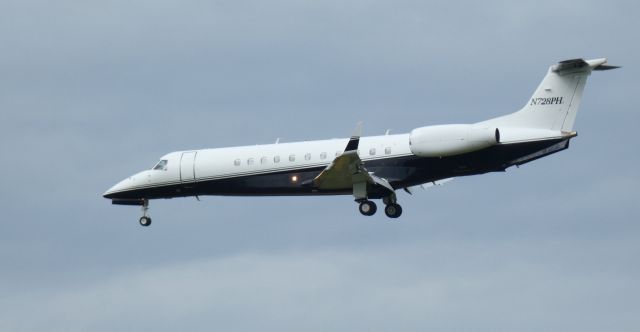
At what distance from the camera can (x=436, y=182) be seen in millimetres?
50781

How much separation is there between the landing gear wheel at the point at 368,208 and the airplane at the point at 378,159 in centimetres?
3

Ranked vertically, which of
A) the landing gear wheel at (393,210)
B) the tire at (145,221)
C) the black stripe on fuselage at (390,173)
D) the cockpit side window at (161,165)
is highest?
the cockpit side window at (161,165)

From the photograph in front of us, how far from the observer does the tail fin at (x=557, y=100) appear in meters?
45.2

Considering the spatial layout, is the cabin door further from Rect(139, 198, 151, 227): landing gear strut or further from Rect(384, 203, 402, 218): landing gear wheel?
Rect(384, 203, 402, 218): landing gear wheel

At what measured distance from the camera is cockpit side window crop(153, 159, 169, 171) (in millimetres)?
51531

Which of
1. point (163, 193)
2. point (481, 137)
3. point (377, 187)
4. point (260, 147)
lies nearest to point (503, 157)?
point (481, 137)

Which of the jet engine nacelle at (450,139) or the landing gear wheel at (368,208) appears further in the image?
the landing gear wheel at (368,208)

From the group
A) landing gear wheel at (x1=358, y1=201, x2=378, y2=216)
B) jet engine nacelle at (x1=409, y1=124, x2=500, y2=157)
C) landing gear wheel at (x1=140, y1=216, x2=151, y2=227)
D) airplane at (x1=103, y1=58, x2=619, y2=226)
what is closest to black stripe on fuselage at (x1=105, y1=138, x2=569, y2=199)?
airplane at (x1=103, y1=58, x2=619, y2=226)

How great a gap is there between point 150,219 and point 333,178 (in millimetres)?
8445

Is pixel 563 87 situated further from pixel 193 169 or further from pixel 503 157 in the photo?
pixel 193 169

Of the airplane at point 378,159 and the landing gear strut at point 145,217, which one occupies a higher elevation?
the airplane at point 378,159

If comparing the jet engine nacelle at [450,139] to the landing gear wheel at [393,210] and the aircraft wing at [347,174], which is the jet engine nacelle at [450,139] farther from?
the landing gear wheel at [393,210]

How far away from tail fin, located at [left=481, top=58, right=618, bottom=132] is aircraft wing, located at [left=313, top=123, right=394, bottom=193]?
4952 mm

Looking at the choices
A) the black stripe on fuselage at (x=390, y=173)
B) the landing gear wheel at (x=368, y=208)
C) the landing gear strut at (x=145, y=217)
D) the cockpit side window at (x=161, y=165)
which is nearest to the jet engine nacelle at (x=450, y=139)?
the black stripe on fuselage at (x=390, y=173)
